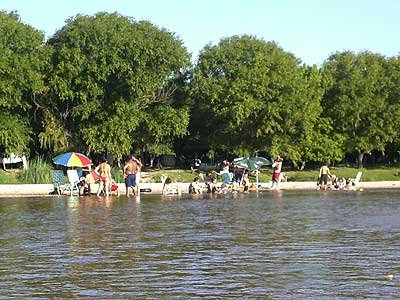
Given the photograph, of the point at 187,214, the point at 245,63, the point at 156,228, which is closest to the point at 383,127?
the point at 245,63

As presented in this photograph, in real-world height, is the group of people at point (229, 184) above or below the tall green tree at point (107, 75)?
below

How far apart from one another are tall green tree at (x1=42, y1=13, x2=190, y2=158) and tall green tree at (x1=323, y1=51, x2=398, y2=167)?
63.4 feet

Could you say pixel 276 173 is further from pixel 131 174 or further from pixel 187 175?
pixel 187 175

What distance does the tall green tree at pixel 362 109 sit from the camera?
71750mm

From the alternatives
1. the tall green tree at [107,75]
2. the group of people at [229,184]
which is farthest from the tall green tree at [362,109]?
the group of people at [229,184]

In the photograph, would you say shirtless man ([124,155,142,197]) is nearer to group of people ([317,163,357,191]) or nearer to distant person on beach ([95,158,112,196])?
distant person on beach ([95,158,112,196])

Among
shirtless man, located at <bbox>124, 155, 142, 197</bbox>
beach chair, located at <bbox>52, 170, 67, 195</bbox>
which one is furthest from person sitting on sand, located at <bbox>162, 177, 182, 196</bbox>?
beach chair, located at <bbox>52, 170, 67, 195</bbox>

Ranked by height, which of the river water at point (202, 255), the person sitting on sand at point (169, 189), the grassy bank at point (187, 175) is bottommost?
the river water at point (202, 255)

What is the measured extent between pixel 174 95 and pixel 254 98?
7488mm

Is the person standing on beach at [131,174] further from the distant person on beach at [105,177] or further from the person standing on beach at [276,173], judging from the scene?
the person standing on beach at [276,173]

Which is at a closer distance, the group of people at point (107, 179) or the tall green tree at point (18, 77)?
the group of people at point (107, 179)

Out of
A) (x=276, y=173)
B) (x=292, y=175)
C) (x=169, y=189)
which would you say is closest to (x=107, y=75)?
(x=292, y=175)

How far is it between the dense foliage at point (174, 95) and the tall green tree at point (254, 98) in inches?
4.3

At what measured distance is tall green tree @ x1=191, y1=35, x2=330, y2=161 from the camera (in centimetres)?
6344
